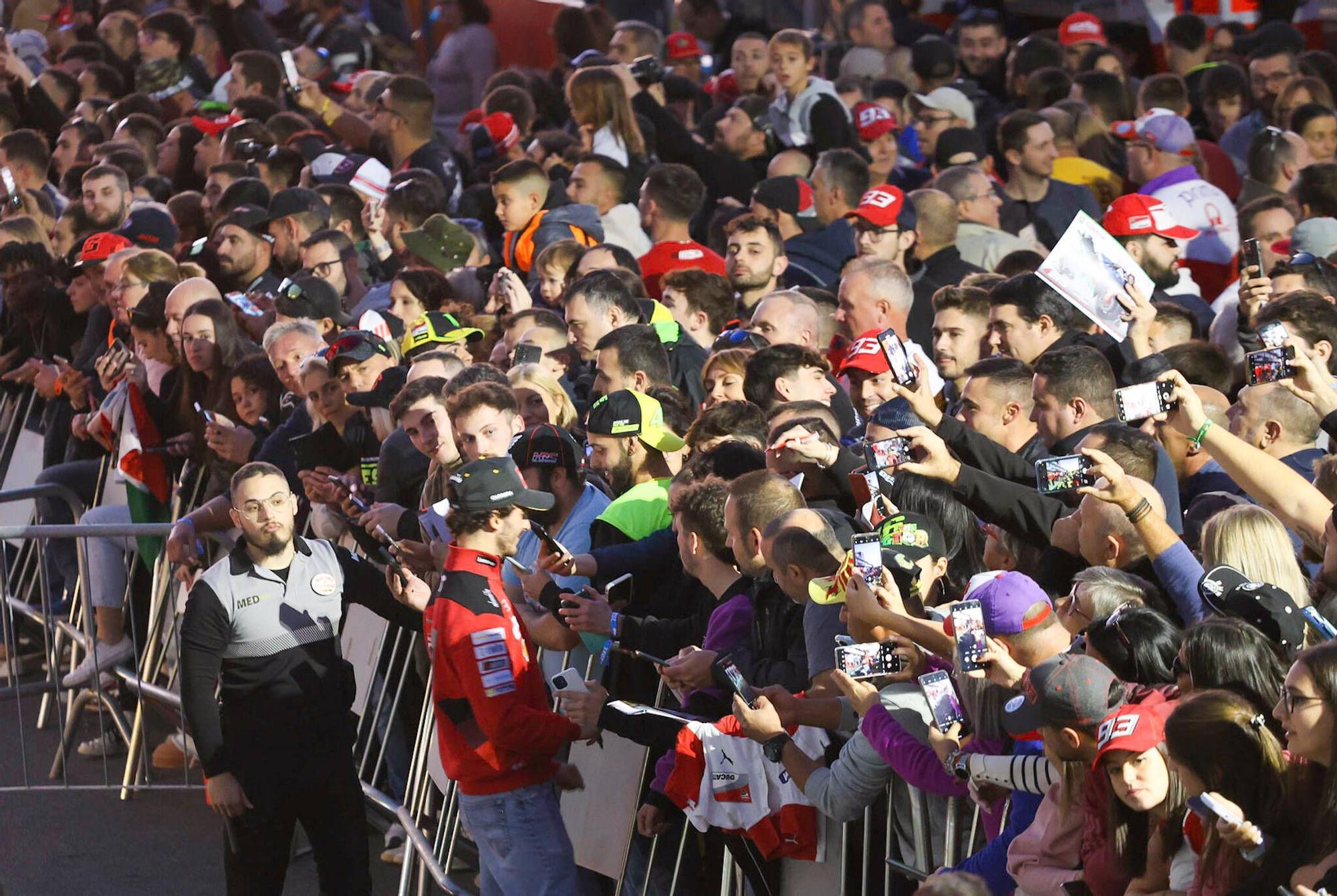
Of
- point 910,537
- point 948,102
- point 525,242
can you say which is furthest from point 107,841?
point 948,102

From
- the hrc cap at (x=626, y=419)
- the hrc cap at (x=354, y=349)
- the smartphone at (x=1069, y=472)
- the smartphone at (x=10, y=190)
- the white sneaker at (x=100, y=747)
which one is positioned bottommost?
the white sneaker at (x=100, y=747)

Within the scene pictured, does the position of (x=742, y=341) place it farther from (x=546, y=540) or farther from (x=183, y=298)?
(x=183, y=298)

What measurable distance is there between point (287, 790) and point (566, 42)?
10793 mm

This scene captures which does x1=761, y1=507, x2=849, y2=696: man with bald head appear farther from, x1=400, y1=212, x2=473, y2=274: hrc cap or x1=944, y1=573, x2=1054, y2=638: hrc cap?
x1=400, y1=212, x2=473, y2=274: hrc cap

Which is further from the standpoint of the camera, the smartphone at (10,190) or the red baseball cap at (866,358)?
the smartphone at (10,190)

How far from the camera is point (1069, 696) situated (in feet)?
13.6

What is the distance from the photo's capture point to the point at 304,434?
8945 millimetres

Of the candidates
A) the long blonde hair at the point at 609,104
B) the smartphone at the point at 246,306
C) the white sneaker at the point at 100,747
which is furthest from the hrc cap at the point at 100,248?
the white sneaker at the point at 100,747

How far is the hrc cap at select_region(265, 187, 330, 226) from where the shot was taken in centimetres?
1204

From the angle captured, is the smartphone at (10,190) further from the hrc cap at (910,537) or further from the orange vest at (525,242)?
the hrc cap at (910,537)

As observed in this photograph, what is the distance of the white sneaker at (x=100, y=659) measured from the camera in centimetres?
973

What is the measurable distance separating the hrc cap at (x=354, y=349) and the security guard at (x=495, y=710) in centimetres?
246

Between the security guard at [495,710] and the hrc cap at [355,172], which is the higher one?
the security guard at [495,710]

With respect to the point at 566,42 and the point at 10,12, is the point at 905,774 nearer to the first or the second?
the point at 566,42
